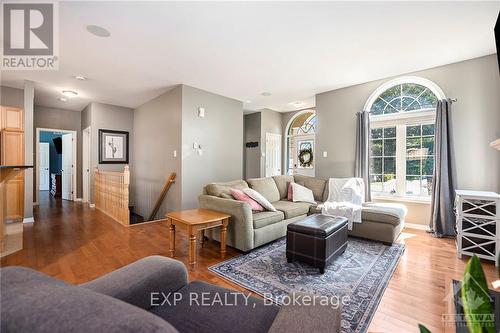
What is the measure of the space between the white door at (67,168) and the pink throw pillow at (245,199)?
594 centimetres

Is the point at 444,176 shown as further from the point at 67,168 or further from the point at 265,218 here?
the point at 67,168

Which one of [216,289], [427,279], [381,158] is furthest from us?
[381,158]

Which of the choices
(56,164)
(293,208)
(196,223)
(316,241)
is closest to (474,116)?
(293,208)

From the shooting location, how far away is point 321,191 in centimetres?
432

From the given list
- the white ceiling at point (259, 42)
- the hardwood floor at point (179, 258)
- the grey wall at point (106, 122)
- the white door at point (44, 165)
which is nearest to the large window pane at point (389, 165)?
the hardwood floor at point (179, 258)

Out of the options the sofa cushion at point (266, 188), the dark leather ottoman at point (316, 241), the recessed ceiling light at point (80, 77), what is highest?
the recessed ceiling light at point (80, 77)

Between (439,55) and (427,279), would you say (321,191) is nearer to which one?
(427,279)

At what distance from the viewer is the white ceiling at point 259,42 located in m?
2.22

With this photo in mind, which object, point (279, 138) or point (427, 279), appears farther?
point (279, 138)

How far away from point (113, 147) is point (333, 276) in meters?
6.03

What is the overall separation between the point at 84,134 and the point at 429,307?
310 inches

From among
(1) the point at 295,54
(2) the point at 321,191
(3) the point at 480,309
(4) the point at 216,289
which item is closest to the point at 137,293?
(4) the point at 216,289

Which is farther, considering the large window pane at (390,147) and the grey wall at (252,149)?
the grey wall at (252,149)

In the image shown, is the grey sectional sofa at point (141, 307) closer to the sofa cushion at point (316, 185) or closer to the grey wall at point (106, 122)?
the sofa cushion at point (316, 185)
